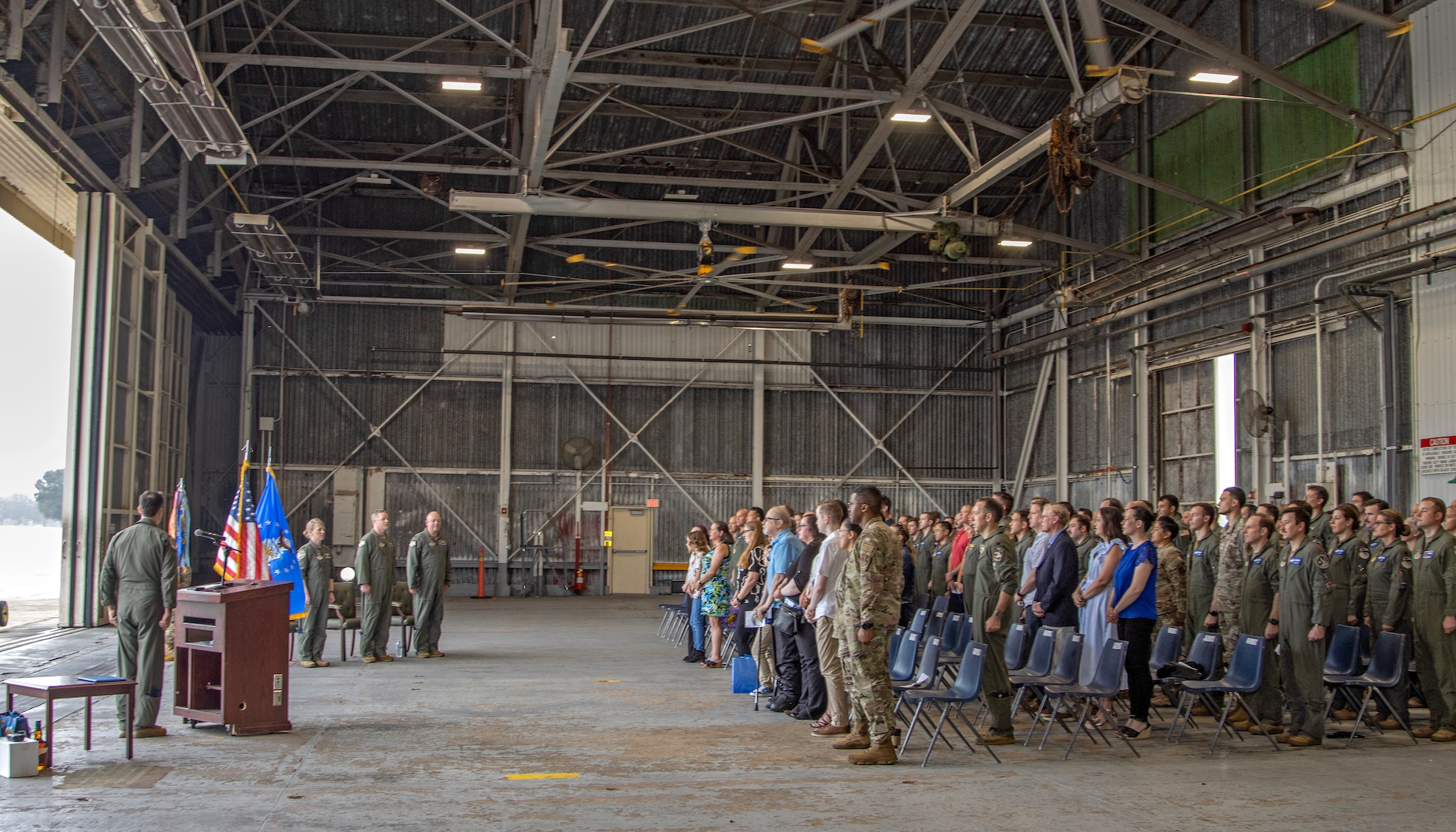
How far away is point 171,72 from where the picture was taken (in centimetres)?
1251

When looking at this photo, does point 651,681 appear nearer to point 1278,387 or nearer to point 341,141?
point 1278,387

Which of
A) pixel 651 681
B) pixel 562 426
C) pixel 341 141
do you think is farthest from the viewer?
pixel 562 426

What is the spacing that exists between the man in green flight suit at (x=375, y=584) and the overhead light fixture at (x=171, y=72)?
189 inches

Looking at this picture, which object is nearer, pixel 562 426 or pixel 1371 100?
pixel 1371 100

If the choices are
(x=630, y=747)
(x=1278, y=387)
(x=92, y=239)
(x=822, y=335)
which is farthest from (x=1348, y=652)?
(x=822, y=335)

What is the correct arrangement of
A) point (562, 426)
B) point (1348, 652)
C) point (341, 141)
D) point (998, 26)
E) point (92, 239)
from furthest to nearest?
point (562, 426)
point (341, 141)
point (998, 26)
point (92, 239)
point (1348, 652)

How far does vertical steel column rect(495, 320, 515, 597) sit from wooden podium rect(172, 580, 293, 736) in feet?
52.7

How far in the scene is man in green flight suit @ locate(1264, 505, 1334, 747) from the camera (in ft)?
25.7

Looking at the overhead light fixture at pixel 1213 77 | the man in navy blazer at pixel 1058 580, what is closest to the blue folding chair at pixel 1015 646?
the man in navy blazer at pixel 1058 580

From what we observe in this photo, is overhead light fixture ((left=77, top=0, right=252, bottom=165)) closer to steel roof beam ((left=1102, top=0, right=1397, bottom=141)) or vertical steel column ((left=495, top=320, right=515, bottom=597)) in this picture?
steel roof beam ((left=1102, top=0, right=1397, bottom=141))

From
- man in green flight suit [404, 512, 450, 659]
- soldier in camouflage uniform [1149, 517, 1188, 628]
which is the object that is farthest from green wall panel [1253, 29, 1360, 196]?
man in green flight suit [404, 512, 450, 659]

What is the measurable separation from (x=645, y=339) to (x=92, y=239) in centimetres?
1217

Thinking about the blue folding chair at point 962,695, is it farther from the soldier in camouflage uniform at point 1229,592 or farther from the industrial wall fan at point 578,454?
the industrial wall fan at point 578,454

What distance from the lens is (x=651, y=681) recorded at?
11.0 meters
